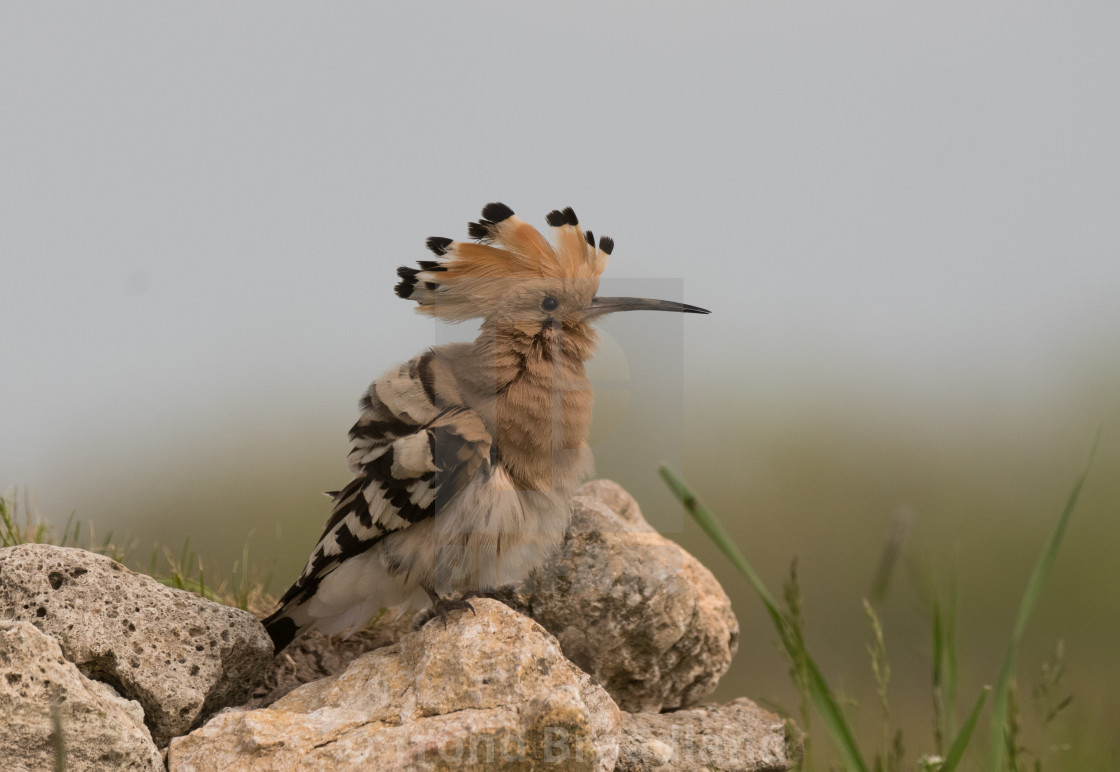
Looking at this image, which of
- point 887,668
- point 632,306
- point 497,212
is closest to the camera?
point 887,668

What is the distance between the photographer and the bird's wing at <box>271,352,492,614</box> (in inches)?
115

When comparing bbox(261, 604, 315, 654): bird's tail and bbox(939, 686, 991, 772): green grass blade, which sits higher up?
bbox(939, 686, 991, 772): green grass blade

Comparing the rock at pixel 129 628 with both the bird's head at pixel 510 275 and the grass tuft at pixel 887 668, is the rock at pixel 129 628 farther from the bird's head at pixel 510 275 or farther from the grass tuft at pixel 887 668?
the grass tuft at pixel 887 668

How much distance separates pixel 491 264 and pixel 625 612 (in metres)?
1.29

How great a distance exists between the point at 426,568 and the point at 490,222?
1.17 metres

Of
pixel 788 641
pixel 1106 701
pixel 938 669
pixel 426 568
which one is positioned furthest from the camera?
pixel 1106 701

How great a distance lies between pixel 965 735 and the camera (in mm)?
1684

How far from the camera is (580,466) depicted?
318 cm

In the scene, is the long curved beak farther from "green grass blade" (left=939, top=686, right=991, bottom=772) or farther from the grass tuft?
"green grass blade" (left=939, top=686, right=991, bottom=772)

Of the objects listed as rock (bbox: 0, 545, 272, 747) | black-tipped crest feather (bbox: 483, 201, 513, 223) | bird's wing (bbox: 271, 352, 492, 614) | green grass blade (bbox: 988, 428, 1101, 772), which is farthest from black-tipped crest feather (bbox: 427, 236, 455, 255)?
green grass blade (bbox: 988, 428, 1101, 772)

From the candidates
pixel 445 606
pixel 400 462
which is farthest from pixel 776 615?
pixel 400 462

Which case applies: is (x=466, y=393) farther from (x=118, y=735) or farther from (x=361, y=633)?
(x=118, y=735)

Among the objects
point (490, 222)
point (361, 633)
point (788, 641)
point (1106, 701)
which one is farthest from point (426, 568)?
point (1106, 701)

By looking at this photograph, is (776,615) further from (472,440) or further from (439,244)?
(439,244)
